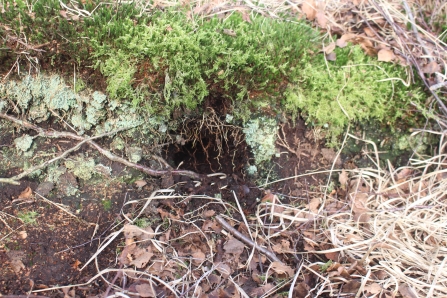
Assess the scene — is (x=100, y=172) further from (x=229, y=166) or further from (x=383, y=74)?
(x=383, y=74)

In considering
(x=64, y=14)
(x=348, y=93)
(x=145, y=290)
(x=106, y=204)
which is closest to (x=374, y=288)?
(x=145, y=290)

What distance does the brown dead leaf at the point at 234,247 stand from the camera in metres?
2.03

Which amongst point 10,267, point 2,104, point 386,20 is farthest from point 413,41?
point 10,267

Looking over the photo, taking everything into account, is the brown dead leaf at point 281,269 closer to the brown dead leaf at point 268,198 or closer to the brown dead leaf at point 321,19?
the brown dead leaf at point 268,198

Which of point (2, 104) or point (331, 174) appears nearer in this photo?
point (2, 104)

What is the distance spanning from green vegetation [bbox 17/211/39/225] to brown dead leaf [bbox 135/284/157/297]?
2.24 feet

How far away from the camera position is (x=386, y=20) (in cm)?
273

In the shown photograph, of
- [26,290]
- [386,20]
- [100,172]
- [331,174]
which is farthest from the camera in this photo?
[386,20]

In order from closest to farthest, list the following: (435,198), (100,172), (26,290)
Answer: (26,290), (100,172), (435,198)

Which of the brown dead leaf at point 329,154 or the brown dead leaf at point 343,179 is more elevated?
the brown dead leaf at point 329,154

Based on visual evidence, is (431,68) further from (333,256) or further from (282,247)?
(282,247)

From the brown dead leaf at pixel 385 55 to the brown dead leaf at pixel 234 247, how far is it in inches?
61.7

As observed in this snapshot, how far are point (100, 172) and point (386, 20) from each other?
2188mm

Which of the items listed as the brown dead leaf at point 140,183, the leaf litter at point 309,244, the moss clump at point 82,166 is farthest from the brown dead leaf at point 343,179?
the moss clump at point 82,166
